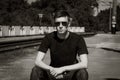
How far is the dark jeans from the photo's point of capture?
441cm

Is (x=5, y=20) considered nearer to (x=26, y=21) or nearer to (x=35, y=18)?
(x=26, y=21)

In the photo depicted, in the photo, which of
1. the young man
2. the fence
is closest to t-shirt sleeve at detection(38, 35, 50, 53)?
the young man

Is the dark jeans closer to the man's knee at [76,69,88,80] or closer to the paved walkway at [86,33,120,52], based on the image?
the man's knee at [76,69,88,80]

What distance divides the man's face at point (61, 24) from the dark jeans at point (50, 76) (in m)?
0.58

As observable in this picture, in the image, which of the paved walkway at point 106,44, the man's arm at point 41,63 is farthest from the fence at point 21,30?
the man's arm at point 41,63

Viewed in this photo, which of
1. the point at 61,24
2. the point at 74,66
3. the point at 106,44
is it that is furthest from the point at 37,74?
the point at 106,44

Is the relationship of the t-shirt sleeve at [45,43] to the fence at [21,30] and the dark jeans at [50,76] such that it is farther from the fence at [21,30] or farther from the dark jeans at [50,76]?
the fence at [21,30]

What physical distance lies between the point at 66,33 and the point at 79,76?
64 centimetres

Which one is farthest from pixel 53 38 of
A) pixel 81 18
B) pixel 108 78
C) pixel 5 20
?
pixel 81 18

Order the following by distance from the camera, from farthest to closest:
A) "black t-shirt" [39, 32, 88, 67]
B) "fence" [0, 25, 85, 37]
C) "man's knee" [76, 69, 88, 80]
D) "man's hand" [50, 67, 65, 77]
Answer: "fence" [0, 25, 85, 37], "black t-shirt" [39, 32, 88, 67], "man's hand" [50, 67, 65, 77], "man's knee" [76, 69, 88, 80]

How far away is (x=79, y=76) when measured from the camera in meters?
4.44

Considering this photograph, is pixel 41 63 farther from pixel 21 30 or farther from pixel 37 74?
pixel 21 30

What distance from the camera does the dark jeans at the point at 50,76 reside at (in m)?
4.41

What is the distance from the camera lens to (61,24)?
4.65 m
